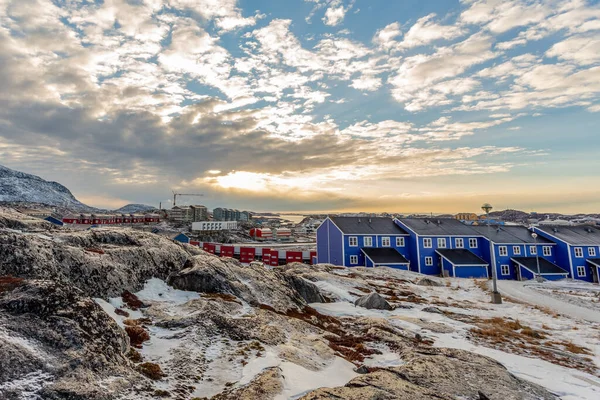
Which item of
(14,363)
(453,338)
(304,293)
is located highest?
(14,363)

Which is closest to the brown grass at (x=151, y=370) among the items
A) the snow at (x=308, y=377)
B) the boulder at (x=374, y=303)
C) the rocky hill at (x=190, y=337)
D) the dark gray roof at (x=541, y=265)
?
the rocky hill at (x=190, y=337)

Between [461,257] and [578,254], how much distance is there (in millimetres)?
25964

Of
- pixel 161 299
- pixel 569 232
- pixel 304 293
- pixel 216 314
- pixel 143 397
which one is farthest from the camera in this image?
pixel 569 232

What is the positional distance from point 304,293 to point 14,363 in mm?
18744

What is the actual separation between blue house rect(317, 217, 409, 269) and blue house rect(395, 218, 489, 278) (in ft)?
7.91

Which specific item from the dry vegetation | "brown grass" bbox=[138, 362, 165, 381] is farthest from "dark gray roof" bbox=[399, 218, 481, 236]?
"brown grass" bbox=[138, 362, 165, 381]

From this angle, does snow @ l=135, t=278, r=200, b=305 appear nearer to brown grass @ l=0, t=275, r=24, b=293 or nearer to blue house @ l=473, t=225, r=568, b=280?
brown grass @ l=0, t=275, r=24, b=293

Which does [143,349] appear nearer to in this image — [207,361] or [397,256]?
[207,361]

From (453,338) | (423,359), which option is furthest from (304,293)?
(423,359)

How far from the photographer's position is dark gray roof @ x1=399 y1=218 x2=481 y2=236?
62188 millimetres

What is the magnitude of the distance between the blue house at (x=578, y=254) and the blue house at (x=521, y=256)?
1295mm

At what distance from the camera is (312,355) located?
475 inches

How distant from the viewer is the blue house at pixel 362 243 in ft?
191

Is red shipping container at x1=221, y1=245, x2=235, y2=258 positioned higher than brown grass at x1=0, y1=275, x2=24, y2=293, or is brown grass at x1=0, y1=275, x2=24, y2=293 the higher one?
brown grass at x1=0, y1=275, x2=24, y2=293
